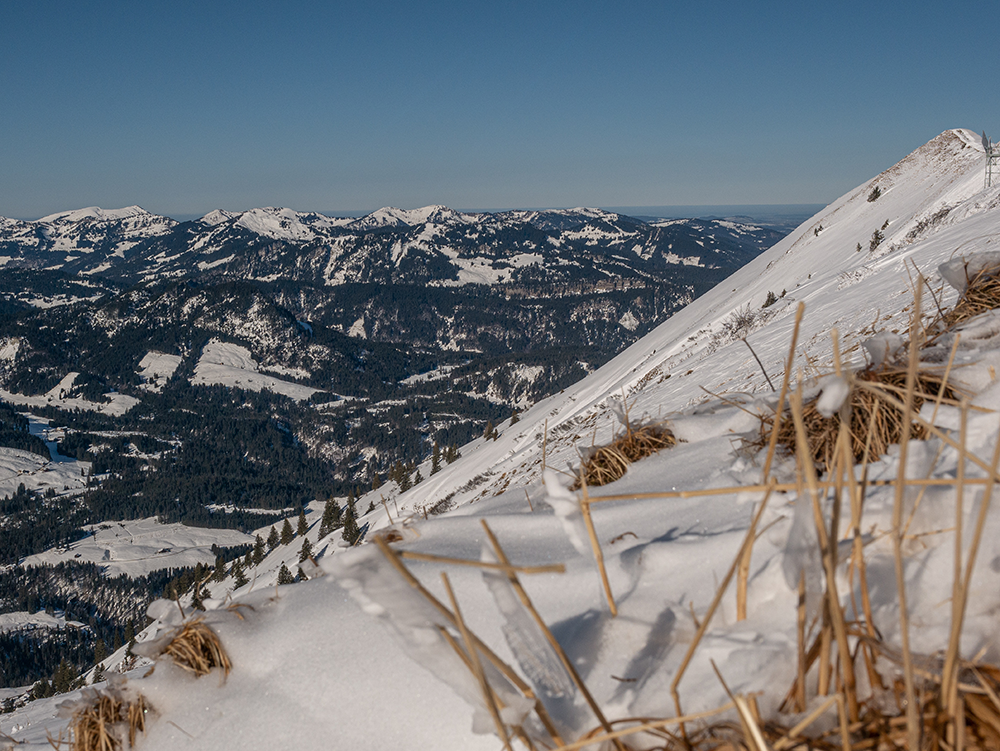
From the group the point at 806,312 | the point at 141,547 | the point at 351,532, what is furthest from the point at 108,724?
the point at 141,547

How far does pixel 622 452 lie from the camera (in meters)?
3.31

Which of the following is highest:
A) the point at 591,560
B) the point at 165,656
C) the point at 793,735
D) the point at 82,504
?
the point at 793,735

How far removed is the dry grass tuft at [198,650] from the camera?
2.08 m

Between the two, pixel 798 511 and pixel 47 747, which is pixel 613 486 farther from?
pixel 47 747

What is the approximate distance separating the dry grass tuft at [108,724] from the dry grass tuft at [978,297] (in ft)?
13.4

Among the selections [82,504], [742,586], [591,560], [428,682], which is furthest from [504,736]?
[82,504]

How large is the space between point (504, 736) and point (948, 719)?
→ 2.32ft

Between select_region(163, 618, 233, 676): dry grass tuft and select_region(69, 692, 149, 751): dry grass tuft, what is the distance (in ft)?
0.54

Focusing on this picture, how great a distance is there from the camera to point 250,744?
1766 mm

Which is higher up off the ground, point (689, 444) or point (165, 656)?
point (689, 444)

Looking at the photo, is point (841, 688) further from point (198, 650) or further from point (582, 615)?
point (198, 650)

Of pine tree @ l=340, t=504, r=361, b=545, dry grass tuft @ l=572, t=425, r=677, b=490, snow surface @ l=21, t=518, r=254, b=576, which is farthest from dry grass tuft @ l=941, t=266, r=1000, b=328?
snow surface @ l=21, t=518, r=254, b=576

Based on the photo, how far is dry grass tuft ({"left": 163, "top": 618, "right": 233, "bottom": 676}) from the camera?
208 cm

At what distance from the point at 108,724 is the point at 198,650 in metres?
0.38
